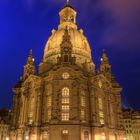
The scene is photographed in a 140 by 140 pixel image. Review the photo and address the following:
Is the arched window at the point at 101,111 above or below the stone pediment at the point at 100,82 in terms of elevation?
below

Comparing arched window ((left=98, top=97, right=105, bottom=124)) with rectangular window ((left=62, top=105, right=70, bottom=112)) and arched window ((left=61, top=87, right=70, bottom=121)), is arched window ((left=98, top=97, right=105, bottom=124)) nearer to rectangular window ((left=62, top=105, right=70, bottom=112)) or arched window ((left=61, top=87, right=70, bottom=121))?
rectangular window ((left=62, top=105, right=70, bottom=112))

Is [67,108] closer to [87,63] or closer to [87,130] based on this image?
→ [87,130]

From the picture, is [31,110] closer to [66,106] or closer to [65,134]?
[66,106]

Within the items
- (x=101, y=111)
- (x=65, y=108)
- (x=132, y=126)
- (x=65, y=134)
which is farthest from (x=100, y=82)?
(x=132, y=126)

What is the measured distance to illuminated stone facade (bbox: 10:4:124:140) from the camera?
56.2 meters

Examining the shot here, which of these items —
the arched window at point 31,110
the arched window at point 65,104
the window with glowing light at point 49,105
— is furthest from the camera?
the arched window at point 31,110

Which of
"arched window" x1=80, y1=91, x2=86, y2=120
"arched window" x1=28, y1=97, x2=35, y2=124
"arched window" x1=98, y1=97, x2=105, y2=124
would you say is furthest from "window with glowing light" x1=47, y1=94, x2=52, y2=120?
"arched window" x1=98, y1=97, x2=105, y2=124

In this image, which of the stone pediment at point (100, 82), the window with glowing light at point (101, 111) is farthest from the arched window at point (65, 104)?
the window with glowing light at point (101, 111)

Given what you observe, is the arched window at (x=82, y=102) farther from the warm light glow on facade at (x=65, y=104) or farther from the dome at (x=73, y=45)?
the dome at (x=73, y=45)

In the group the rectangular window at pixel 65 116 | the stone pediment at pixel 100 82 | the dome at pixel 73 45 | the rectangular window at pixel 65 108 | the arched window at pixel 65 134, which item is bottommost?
the arched window at pixel 65 134

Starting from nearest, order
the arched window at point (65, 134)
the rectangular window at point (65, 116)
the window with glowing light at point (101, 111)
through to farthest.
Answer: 1. the arched window at point (65, 134)
2. the rectangular window at point (65, 116)
3. the window with glowing light at point (101, 111)

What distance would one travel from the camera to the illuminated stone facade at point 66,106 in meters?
56.2

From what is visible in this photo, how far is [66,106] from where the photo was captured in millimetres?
58281

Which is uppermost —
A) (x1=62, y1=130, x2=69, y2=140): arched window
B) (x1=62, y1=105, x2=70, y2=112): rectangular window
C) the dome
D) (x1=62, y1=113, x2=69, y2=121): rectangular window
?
the dome
